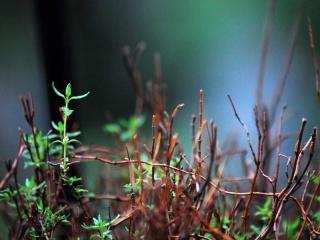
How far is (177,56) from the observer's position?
2131 millimetres

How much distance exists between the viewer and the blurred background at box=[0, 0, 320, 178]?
176cm

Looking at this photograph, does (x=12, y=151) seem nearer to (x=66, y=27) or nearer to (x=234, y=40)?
(x=66, y=27)

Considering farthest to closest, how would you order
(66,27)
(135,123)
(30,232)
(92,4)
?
1. (92,4)
2. (66,27)
3. (135,123)
4. (30,232)

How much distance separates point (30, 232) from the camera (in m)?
0.58

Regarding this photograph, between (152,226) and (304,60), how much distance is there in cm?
164

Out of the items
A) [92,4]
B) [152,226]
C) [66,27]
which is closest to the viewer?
[152,226]

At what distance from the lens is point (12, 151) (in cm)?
151

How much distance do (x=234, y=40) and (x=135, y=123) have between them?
4.16ft

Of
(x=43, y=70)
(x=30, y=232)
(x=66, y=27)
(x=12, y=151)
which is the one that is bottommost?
(x=12, y=151)

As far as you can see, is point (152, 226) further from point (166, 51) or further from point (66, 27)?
Answer: point (166, 51)

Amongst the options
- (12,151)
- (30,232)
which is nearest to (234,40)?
(12,151)

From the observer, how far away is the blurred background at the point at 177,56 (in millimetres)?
1762

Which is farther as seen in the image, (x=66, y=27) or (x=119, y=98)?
(x=119, y=98)

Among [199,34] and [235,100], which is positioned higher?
[199,34]
